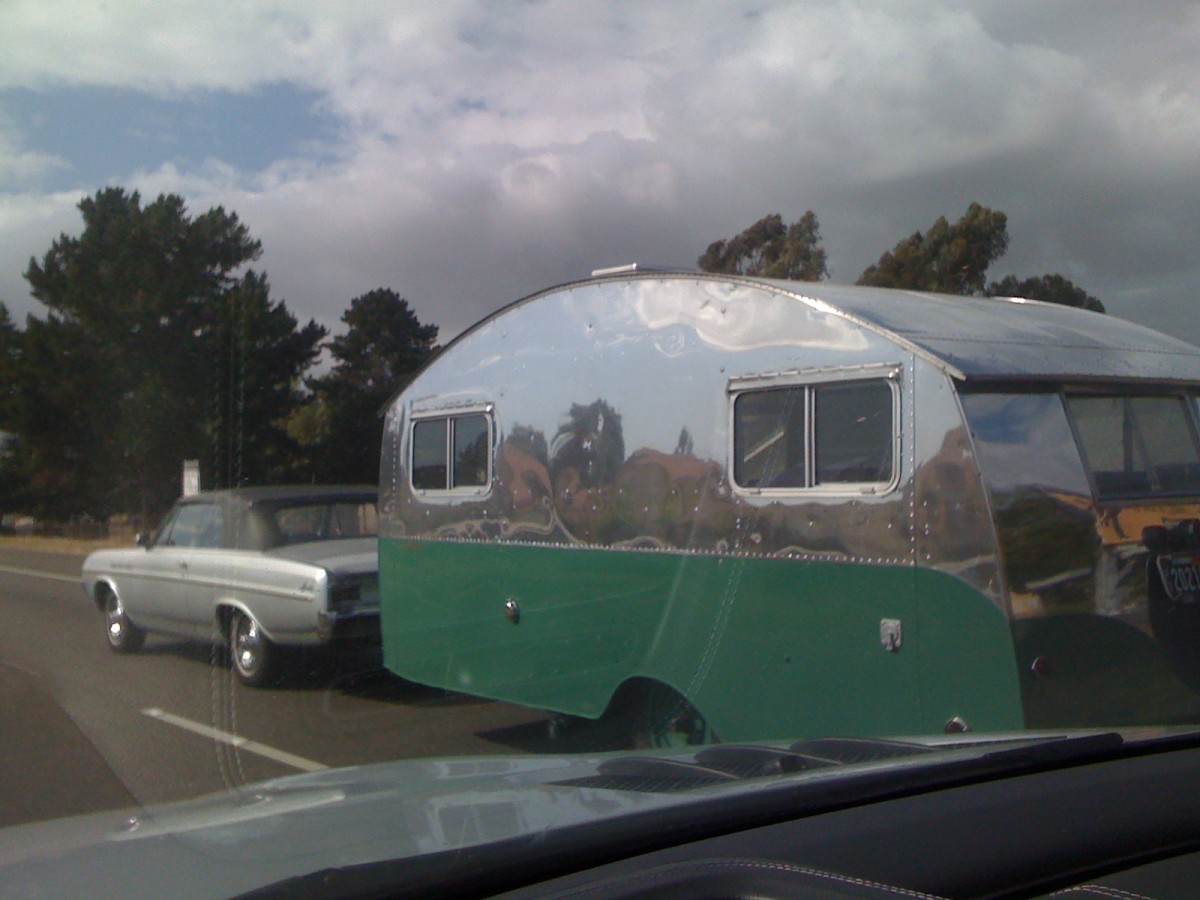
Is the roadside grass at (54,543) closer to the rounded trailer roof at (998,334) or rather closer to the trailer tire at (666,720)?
the trailer tire at (666,720)

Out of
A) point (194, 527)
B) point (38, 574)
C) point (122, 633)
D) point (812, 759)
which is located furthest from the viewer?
point (38, 574)

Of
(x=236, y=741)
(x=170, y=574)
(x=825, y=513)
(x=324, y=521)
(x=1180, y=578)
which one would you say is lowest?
(x=236, y=741)

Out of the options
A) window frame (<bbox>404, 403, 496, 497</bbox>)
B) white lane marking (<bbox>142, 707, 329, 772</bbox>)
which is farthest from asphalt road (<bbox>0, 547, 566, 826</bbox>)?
window frame (<bbox>404, 403, 496, 497</bbox>)

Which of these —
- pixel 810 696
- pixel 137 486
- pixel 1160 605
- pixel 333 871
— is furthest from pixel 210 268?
pixel 333 871

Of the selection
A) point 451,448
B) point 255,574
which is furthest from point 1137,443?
point 255,574

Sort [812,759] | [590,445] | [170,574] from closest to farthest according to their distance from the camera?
1. [812,759]
2. [590,445]
3. [170,574]

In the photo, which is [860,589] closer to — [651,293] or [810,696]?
[810,696]

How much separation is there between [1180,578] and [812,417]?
1.63 metres

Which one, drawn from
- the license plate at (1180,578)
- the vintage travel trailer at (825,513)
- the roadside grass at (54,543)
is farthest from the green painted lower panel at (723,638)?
the roadside grass at (54,543)

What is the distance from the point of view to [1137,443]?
5.15 meters

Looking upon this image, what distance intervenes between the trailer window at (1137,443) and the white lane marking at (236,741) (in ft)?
14.2

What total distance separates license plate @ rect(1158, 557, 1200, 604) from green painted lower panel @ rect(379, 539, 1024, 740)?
892 millimetres

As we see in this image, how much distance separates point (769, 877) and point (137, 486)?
501 inches

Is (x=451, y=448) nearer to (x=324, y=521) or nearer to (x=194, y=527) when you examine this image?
(x=324, y=521)
